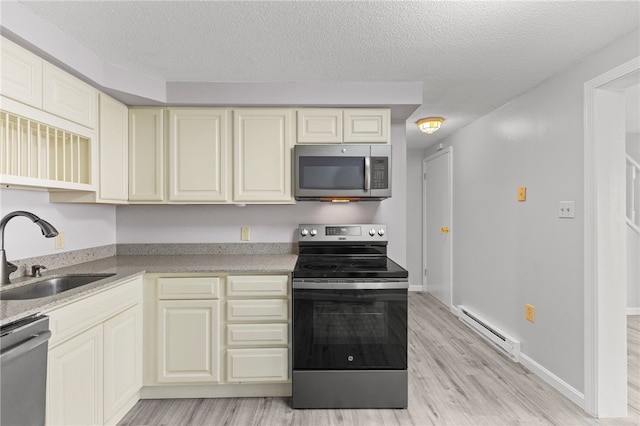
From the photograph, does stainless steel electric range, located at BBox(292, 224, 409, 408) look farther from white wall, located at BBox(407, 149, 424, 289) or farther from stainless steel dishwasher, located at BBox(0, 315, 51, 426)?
white wall, located at BBox(407, 149, 424, 289)

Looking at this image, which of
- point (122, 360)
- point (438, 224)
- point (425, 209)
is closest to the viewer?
point (122, 360)

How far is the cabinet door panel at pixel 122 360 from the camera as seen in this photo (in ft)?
6.08

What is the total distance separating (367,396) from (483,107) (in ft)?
8.71

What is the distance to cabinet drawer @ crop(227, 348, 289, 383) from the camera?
7.32 feet

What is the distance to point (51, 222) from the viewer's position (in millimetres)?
2166

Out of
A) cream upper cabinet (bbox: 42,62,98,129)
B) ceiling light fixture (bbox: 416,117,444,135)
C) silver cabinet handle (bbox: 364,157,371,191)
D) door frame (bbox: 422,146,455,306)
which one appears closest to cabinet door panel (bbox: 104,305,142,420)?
cream upper cabinet (bbox: 42,62,98,129)

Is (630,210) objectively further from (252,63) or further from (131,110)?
(131,110)

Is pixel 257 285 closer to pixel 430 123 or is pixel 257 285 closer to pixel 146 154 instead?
pixel 146 154

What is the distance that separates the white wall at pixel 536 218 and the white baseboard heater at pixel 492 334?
71mm

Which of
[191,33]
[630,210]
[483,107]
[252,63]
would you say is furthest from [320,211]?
[630,210]

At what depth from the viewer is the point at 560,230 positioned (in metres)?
2.36

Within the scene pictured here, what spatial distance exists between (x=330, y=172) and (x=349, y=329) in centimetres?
112

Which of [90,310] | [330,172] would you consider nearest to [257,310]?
[90,310]

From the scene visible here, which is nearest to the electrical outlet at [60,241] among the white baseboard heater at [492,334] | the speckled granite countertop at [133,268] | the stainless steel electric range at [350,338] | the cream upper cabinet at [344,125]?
the speckled granite countertop at [133,268]
